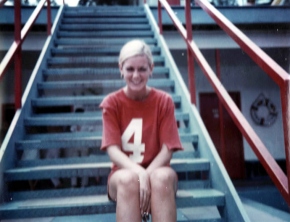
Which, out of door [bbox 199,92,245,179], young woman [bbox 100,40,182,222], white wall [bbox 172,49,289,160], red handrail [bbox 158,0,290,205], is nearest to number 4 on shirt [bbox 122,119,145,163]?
young woman [bbox 100,40,182,222]

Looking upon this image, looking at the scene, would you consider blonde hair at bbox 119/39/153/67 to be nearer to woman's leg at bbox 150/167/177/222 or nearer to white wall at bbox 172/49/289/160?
woman's leg at bbox 150/167/177/222

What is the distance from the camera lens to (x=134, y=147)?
5.70ft

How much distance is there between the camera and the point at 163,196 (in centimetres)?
141

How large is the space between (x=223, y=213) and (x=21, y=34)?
7.06 ft

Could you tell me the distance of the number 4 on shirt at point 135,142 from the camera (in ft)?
5.68

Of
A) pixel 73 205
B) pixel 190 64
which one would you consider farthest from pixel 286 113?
pixel 190 64

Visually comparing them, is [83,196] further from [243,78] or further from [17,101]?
[243,78]

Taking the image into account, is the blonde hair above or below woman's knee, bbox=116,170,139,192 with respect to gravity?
above

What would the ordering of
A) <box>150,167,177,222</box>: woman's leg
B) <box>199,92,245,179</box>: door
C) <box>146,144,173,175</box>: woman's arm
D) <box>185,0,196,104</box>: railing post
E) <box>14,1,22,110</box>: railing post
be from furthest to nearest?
1. <box>199,92,245,179</box>: door
2. <box>185,0,196,104</box>: railing post
3. <box>14,1,22,110</box>: railing post
4. <box>146,144,173,175</box>: woman's arm
5. <box>150,167,177,222</box>: woman's leg

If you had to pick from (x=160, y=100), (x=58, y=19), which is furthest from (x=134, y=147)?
(x=58, y=19)

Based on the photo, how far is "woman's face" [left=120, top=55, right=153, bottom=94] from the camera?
164 cm

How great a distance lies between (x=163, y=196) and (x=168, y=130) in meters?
0.41

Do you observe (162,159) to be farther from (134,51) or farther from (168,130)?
(134,51)

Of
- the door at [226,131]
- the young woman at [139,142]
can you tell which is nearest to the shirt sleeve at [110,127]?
the young woman at [139,142]
